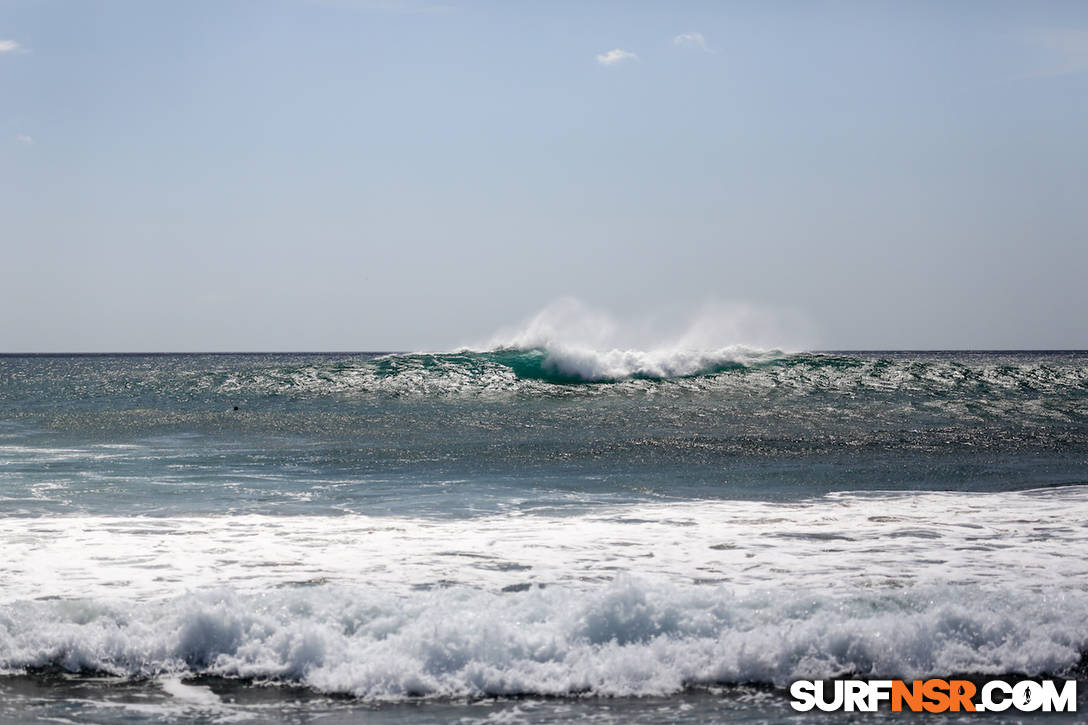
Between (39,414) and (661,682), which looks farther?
(39,414)

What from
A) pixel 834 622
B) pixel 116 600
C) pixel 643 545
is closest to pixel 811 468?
pixel 643 545

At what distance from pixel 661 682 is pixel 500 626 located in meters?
1.26

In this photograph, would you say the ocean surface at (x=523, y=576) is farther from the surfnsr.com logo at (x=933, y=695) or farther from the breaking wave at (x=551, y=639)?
the surfnsr.com logo at (x=933, y=695)

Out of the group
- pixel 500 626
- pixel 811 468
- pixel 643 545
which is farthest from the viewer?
pixel 811 468

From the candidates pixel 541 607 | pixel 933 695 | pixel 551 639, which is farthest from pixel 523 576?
pixel 933 695

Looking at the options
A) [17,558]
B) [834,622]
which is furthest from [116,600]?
[834,622]

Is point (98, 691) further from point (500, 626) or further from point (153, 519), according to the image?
point (153, 519)

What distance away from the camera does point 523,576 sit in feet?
27.9

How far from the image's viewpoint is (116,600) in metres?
7.55

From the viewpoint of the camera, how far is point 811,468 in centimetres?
1670

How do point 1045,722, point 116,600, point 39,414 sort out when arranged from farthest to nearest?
point 39,414 < point 116,600 < point 1045,722

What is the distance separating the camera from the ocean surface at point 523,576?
20.7 ft

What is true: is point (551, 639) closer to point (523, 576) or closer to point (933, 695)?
point (523, 576)

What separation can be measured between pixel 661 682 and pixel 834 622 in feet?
5.04
